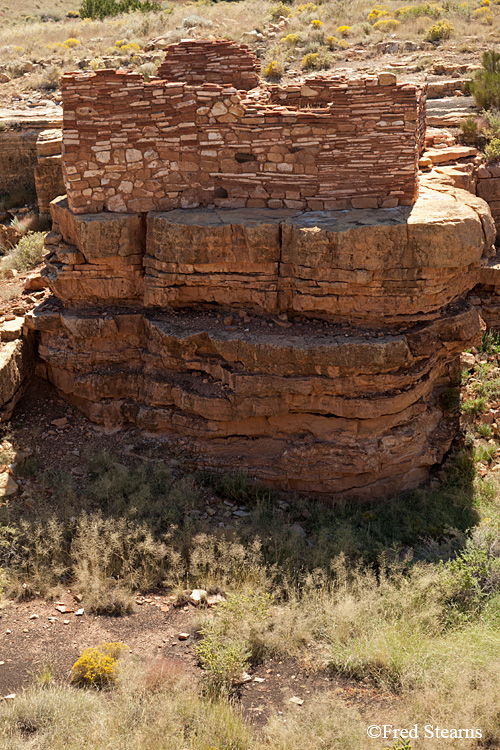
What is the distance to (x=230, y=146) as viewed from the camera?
782 centimetres

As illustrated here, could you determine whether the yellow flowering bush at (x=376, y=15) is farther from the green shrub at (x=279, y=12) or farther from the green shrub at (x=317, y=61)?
the green shrub at (x=317, y=61)

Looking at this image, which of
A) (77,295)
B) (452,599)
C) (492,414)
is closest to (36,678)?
(452,599)

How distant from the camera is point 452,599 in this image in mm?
6074

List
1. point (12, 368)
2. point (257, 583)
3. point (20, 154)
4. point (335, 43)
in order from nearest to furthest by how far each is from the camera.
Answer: point (257, 583) → point (12, 368) → point (20, 154) → point (335, 43)

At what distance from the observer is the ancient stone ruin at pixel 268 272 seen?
7414 mm

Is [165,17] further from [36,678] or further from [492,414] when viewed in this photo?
[36,678]

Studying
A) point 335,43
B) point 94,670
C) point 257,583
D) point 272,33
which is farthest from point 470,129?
point 272,33

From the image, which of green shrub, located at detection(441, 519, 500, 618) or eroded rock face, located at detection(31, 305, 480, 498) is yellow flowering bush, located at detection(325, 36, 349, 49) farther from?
green shrub, located at detection(441, 519, 500, 618)

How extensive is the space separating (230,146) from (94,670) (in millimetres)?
5685

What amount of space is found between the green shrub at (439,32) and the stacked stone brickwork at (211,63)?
10952mm

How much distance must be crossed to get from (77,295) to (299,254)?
2897 millimetres

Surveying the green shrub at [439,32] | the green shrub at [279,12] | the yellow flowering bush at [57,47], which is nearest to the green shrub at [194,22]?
the green shrub at [279,12]

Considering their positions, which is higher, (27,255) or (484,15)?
(484,15)

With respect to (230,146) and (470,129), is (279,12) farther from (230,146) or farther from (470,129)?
(230,146)
